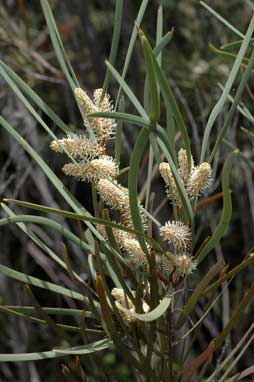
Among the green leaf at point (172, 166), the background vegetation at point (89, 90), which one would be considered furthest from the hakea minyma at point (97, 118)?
the background vegetation at point (89, 90)

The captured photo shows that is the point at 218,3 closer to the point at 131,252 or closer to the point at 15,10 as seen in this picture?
the point at 15,10

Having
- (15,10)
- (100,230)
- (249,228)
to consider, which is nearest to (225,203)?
(100,230)

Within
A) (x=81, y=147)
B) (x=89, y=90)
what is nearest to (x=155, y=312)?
(x=81, y=147)

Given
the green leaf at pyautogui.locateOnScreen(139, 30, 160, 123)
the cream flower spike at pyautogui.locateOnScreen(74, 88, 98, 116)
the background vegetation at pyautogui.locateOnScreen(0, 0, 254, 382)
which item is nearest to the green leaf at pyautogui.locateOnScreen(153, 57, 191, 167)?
the green leaf at pyautogui.locateOnScreen(139, 30, 160, 123)

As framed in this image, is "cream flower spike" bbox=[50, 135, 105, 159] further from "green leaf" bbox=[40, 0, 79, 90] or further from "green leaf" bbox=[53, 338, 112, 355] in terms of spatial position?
"green leaf" bbox=[53, 338, 112, 355]

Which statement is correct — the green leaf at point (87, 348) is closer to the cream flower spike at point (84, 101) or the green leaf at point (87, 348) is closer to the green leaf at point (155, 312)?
the green leaf at point (155, 312)

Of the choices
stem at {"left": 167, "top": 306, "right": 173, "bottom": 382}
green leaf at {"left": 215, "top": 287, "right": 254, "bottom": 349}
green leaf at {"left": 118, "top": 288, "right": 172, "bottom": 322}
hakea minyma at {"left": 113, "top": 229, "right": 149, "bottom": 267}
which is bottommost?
stem at {"left": 167, "top": 306, "right": 173, "bottom": 382}
